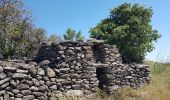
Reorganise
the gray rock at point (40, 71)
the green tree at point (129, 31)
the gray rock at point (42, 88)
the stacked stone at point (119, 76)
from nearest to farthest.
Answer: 1. the gray rock at point (42, 88)
2. the gray rock at point (40, 71)
3. the stacked stone at point (119, 76)
4. the green tree at point (129, 31)

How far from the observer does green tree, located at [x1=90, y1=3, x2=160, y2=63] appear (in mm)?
22047

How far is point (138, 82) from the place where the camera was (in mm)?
16203

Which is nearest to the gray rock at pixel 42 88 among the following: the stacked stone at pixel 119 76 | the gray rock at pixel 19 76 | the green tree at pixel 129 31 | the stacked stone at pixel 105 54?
the gray rock at pixel 19 76

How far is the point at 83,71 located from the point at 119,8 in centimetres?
1087

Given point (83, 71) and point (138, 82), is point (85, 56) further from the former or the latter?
point (138, 82)

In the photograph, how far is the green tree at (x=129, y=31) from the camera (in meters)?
22.0

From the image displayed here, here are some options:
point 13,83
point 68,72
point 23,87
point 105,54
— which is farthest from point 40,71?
point 105,54

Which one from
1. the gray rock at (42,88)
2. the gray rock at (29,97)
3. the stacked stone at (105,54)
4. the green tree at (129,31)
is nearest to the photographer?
the gray rock at (29,97)

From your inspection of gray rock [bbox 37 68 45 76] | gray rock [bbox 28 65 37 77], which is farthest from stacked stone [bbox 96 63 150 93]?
gray rock [bbox 28 65 37 77]

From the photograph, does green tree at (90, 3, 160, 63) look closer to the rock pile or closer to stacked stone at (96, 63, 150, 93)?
stacked stone at (96, 63, 150, 93)

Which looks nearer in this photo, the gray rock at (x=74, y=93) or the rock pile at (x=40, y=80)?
the rock pile at (x=40, y=80)

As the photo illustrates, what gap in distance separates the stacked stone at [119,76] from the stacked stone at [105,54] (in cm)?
31

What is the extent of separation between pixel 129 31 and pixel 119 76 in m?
7.53

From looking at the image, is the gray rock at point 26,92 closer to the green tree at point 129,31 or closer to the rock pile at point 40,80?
the rock pile at point 40,80
